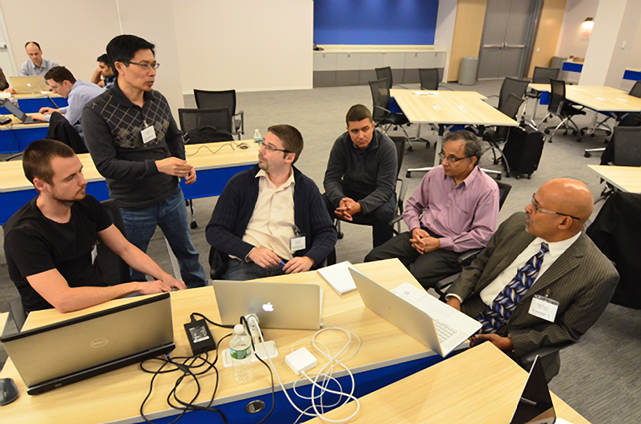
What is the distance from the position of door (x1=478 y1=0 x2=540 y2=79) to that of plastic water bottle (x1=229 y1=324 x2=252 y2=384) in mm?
13623

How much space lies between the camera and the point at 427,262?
262 centimetres

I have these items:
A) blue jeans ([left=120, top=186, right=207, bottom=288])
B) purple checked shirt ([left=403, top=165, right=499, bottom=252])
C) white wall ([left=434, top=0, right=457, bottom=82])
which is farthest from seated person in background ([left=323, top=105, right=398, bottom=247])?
white wall ([left=434, top=0, right=457, bottom=82])

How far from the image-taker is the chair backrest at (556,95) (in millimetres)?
6660

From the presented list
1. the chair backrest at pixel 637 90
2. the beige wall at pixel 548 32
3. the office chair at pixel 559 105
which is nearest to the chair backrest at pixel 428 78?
the office chair at pixel 559 105

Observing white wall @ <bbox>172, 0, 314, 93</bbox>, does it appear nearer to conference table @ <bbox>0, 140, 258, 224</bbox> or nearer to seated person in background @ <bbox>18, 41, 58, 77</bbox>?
seated person in background @ <bbox>18, 41, 58, 77</bbox>

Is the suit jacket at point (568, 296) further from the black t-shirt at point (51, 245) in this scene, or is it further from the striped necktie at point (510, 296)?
the black t-shirt at point (51, 245)

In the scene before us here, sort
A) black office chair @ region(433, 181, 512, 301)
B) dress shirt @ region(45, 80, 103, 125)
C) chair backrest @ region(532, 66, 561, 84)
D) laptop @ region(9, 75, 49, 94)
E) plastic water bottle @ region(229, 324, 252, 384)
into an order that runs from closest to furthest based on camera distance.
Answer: plastic water bottle @ region(229, 324, 252, 384)
black office chair @ region(433, 181, 512, 301)
dress shirt @ region(45, 80, 103, 125)
laptop @ region(9, 75, 49, 94)
chair backrest @ region(532, 66, 561, 84)

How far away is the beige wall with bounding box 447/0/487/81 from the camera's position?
11716mm

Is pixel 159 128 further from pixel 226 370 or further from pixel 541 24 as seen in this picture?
pixel 541 24

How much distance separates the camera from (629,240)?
247 centimetres

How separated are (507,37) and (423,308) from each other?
13.9m

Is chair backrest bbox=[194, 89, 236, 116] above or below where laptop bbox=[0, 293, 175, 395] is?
above

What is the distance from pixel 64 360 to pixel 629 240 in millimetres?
2994

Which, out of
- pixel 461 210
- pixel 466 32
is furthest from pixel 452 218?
pixel 466 32
